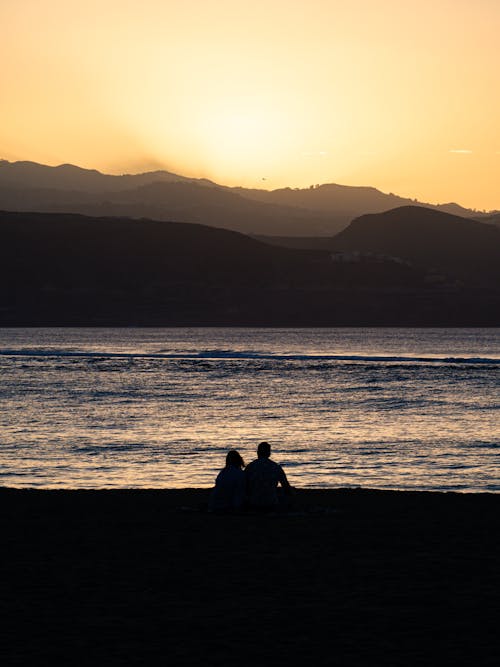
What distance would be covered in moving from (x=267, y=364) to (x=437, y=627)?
134m

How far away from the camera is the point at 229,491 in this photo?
20016 mm

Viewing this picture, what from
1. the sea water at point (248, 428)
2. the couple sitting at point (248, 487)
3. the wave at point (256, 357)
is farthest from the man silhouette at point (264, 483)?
the wave at point (256, 357)

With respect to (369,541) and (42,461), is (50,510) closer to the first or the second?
(369,541)

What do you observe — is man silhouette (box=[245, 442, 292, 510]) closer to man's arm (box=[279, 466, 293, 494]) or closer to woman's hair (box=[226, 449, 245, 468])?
man's arm (box=[279, 466, 293, 494])

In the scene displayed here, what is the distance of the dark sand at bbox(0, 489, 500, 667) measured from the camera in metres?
10.5

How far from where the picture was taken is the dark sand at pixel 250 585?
10461mm

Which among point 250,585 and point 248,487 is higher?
point 248,487

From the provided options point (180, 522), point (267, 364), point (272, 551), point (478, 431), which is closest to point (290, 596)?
point (272, 551)

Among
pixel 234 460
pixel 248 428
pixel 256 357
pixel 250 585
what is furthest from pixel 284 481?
pixel 256 357

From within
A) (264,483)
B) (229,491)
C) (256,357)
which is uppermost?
(264,483)

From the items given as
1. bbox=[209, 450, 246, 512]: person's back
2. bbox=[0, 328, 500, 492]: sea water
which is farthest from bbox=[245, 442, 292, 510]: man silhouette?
bbox=[0, 328, 500, 492]: sea water

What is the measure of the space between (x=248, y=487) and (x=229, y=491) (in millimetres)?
375

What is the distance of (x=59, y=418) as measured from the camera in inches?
2111

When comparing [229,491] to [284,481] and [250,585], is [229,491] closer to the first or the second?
[284,481]
